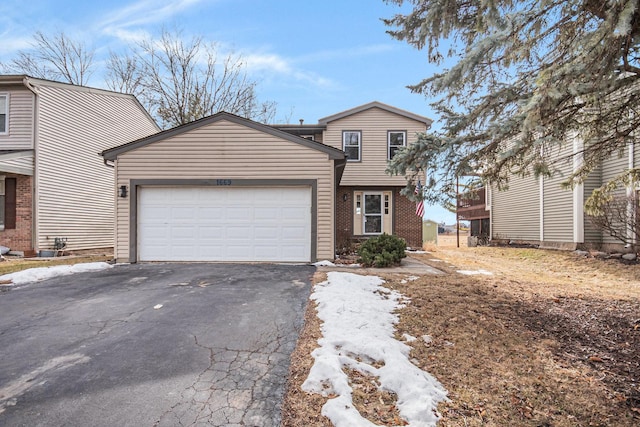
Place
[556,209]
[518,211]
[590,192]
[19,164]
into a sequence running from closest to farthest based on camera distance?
[19,164] < [590,192] < [556,209] < [518,211]

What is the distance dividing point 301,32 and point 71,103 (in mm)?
8587

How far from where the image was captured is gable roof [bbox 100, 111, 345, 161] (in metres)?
9.17

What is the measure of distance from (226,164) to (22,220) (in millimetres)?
7145

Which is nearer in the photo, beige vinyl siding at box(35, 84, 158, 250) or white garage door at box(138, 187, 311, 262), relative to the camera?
white garage door at box(138, 187, 311, 262)

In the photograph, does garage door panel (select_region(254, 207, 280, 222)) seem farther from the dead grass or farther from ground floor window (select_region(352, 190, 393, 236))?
ground floor window (select_region(352, 190, 393, 236))

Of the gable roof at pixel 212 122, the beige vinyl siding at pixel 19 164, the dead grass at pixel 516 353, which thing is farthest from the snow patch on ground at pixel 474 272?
the beige vinyl siding at pixel 19 164

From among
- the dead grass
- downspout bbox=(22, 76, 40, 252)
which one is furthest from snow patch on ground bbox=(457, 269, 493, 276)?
downspout bbox=(22, 76, 40, 252)

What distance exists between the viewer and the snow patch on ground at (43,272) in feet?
23.1

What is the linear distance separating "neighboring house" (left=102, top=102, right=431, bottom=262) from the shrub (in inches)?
36.4

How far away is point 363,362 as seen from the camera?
327 cm

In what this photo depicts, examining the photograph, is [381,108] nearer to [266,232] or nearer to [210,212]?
[266,232]

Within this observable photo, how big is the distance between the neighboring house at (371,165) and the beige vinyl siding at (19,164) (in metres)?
9.00

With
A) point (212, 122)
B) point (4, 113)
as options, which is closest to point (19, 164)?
point (4, 113)

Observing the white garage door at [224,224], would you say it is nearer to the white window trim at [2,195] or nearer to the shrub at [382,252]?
the shrub at [382,252]
